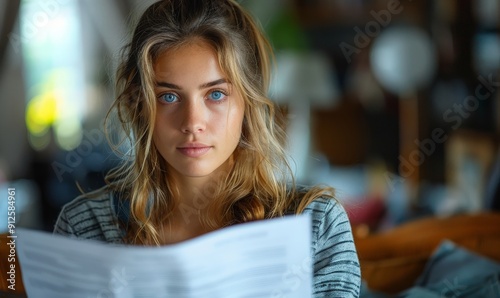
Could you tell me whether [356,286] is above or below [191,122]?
below

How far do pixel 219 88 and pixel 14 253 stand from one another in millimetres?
596

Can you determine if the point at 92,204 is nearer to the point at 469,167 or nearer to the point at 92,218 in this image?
the point at 92,218

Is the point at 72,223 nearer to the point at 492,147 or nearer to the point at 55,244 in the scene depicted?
the point at 55,244

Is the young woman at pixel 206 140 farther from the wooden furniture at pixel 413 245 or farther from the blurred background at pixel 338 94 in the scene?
the blurred background at pixel 338 94

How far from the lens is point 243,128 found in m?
1.23

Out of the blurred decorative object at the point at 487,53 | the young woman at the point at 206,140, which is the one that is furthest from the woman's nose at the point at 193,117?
the blurred decorative object at the point at 487,53

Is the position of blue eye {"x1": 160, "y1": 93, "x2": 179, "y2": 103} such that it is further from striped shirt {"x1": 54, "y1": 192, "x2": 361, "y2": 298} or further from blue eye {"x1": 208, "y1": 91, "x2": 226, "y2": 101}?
striped shirt {"x1": 54, "y1": 192, "x2": 361, "y2": 298}

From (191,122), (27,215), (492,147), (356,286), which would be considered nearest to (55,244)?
(191,122)

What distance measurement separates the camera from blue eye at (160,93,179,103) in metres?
1.16

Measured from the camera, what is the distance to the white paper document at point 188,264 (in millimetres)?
972

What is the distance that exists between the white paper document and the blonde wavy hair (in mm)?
185

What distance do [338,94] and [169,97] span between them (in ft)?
12.9

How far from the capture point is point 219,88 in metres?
1.16

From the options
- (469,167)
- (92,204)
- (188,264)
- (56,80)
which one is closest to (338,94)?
(469,167)
